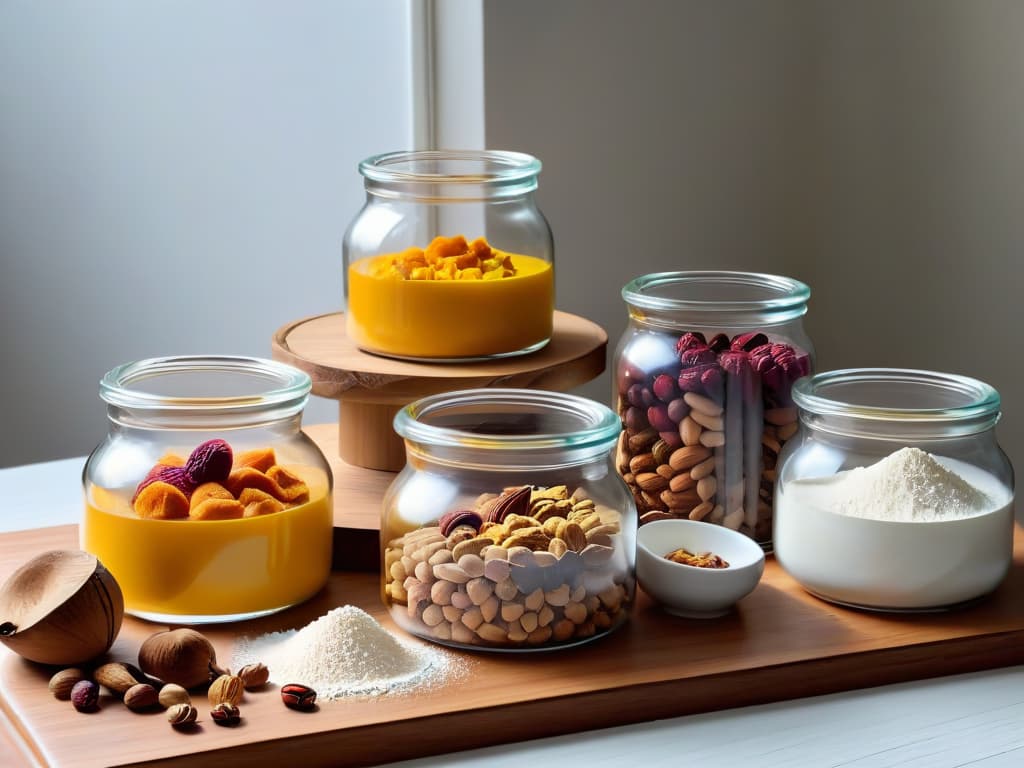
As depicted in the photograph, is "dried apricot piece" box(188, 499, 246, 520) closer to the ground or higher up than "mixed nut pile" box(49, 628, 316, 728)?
higher up

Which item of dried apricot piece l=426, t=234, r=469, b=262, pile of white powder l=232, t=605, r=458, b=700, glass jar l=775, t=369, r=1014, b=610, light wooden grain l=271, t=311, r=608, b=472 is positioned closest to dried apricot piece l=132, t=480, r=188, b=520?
pile of white powder l=232, t=605, r=458, b=700

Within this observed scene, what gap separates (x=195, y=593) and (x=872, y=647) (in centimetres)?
51

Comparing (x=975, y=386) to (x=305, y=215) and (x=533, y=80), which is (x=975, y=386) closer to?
(x=533, y=80)

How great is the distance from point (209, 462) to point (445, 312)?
0.94 feet

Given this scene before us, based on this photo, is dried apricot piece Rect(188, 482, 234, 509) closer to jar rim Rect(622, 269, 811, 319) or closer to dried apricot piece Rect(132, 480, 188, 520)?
dried apricot piece Rect(132, 480, 188, 520)

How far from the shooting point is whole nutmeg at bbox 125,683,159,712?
2.91 feet

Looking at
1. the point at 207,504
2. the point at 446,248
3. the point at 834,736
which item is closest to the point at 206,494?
the point at 207,504

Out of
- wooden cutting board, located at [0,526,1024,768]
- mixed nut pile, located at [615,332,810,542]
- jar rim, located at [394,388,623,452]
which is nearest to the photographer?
wooden cutting board, located at [0,526,1024,768]

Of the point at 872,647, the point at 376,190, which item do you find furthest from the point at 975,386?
the point at 376,190

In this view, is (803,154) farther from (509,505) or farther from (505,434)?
(509,505)

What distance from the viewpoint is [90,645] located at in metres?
0.94

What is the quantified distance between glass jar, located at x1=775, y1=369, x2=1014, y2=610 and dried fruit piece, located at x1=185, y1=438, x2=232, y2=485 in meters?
0.45

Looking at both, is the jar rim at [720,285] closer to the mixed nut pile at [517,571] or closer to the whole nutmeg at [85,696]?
the mixed nut pile at [517,571]

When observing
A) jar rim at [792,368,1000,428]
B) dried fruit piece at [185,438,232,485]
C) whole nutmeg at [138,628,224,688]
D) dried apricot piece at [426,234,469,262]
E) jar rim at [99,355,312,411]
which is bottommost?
whole nutmeg at [138,628,224,688]
